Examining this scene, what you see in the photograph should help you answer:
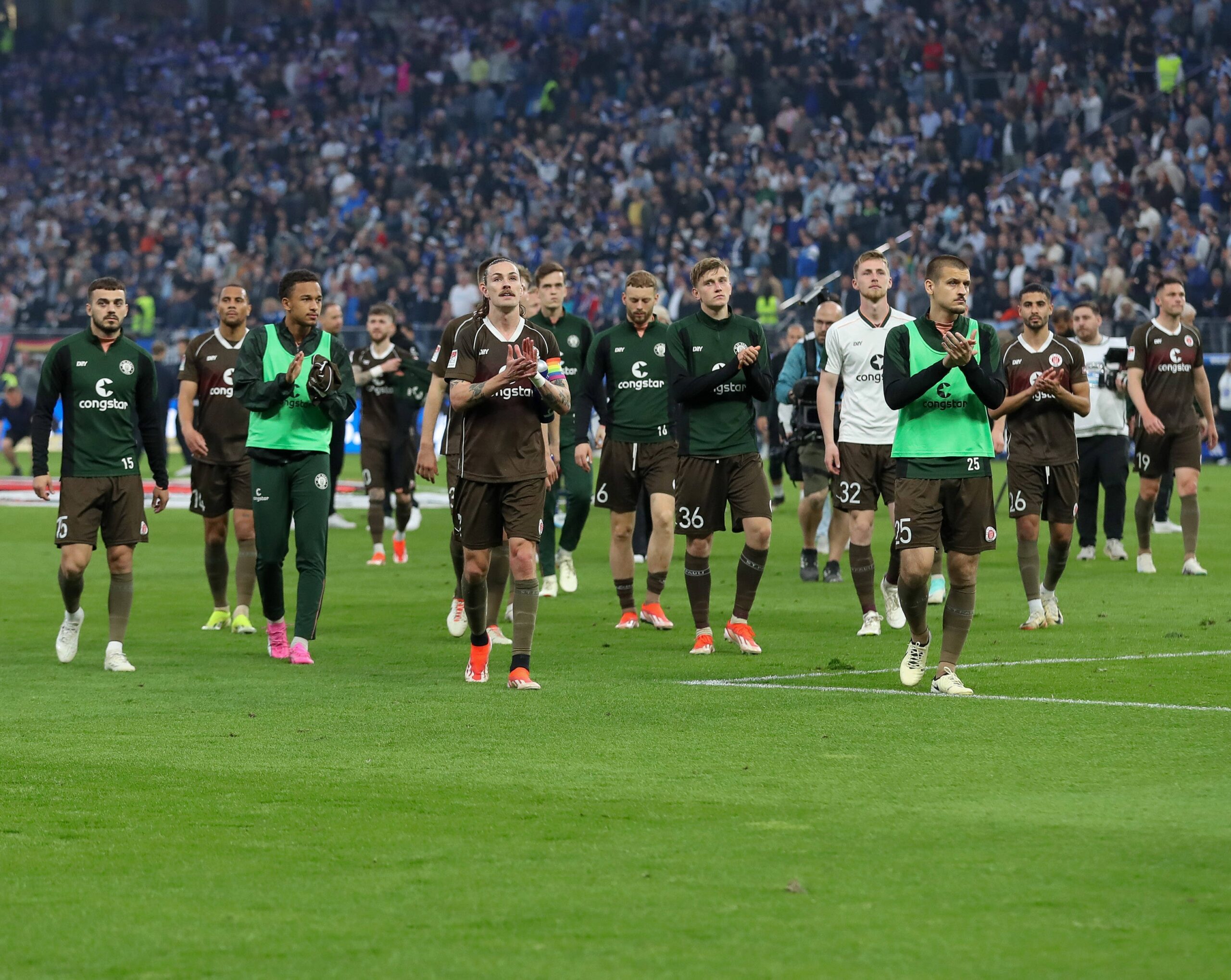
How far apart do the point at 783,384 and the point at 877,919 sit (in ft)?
35.8

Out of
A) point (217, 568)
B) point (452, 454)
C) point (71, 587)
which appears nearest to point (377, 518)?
point (217, 568)

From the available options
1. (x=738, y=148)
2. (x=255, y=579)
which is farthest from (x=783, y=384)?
(x=738, y=148)

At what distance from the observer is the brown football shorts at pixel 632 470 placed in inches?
518

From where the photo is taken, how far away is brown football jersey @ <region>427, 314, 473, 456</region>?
407 inches

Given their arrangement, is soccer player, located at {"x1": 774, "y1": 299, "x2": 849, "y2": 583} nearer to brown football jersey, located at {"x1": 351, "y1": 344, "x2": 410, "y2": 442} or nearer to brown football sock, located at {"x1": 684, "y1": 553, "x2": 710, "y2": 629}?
brown football jersey, located at {"x1": 351, "y1": 344, "x2": 410, "y2": 442}

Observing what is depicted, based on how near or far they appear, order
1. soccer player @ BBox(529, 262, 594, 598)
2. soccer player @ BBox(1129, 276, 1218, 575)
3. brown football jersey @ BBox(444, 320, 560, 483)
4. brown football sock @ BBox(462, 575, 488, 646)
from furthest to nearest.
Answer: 1. soccer player @ BBox(1129, 276, 1218, 575)
2. soccer player @ BBox(529, 262, 594, 598)
3. brown football sock @ BBox(462, 575, 488, 646)
4. brown football jersey @ BBox(444, 320, 560, 483)

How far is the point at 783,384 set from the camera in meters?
15.9

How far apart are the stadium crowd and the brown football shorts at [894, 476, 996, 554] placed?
1890cm

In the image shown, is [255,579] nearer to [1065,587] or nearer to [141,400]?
[141,400]

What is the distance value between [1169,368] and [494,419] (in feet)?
25.5

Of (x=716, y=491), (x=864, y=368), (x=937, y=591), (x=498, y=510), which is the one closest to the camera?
(x=498, y=510)

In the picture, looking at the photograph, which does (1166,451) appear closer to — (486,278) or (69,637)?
(486,278)

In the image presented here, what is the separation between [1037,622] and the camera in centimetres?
1251

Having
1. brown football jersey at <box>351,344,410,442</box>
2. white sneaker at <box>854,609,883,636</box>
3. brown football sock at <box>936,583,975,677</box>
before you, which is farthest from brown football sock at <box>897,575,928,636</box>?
brown football jersey at <box>351,344,410,442</box>
